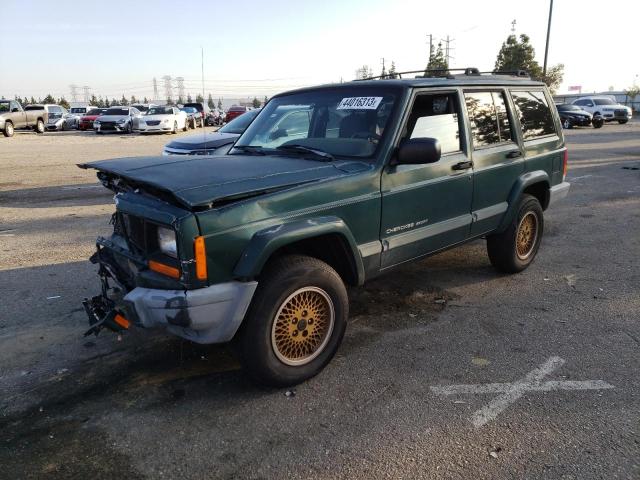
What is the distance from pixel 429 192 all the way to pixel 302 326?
4.85 ft

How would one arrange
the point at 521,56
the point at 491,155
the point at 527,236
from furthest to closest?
the point at 521,56 → the point at 527,236 → the point at 491,155

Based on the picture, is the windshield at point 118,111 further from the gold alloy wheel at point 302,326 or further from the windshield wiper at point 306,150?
the gold alloy wheel at point 302,326

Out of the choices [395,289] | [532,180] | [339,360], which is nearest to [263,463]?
[339,360]

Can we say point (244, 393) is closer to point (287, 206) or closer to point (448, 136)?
point (287, 206)

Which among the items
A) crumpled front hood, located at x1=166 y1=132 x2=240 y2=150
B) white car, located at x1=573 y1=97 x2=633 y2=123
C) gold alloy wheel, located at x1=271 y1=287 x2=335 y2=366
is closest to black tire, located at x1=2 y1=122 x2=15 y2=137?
crumpled front hood, located at x1=166 y1=132 x2=240 y2=150

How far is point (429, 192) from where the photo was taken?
153 inches

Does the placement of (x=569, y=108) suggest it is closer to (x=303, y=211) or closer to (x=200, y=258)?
(x=303, y=211)

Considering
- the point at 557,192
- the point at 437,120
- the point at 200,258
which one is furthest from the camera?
the point at 557,192

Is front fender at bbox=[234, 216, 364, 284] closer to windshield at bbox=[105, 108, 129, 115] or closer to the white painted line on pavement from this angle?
the white painted line on pavement

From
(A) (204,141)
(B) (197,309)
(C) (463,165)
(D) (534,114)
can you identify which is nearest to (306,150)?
(C) (463,165)

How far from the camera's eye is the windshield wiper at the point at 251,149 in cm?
414

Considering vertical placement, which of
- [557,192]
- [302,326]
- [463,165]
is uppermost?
[463,165]

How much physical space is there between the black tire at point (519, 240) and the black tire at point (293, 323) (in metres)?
2.34

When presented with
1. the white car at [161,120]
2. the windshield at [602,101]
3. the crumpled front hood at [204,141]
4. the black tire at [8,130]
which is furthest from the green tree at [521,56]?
the crumpled front hood at [204,141]
